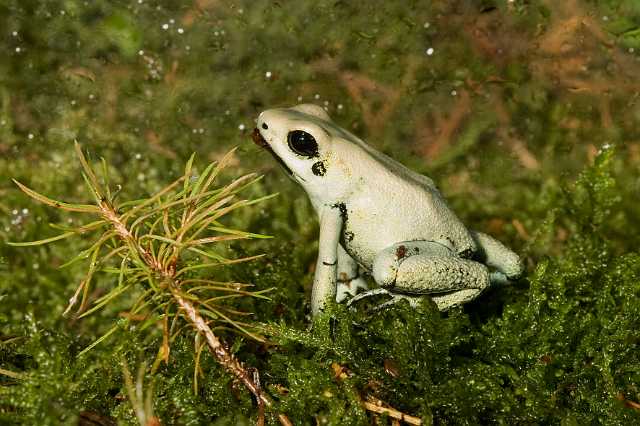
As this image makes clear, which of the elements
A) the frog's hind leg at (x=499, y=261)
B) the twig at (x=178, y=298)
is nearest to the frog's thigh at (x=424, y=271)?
the frog's hind leg at (x=499, y=261)

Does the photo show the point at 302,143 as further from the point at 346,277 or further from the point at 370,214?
the point at 346,277

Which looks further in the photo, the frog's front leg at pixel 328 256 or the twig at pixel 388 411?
the frog's front leg at pixel 328 256

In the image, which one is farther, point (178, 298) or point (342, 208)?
point (342, 208)

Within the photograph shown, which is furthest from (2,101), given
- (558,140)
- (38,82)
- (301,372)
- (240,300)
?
(558,140)

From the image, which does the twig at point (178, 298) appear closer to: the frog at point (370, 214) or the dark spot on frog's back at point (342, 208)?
the frog at point (370, 214)

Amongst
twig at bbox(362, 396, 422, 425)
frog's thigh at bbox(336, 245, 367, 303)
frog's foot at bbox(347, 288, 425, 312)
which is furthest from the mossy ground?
twig at bbox(362, 396, 422, 425)

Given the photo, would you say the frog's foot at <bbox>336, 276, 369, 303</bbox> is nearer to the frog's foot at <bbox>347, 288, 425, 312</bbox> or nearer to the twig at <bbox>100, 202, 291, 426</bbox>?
the frog's foot at <bbox>347, 288, 425, 312</bbox>

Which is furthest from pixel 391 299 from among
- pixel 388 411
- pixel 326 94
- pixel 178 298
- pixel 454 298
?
pixel 326 94
